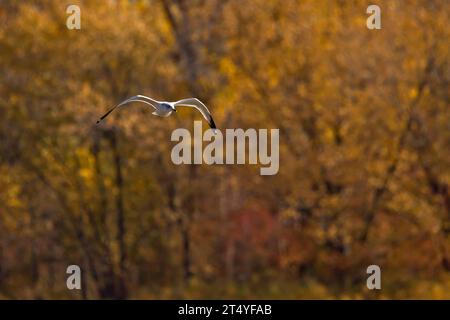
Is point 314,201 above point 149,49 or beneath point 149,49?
beneath

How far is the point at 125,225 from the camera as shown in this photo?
41.6 meters

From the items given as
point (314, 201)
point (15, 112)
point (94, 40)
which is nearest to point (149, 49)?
point (94, 40)

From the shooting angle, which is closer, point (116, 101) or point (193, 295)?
point (193, 295)

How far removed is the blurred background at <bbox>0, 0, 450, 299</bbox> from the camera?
38.0 metres

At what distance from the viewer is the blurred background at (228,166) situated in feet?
125

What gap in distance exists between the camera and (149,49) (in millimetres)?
41375

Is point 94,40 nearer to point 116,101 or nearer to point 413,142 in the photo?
point 116,101

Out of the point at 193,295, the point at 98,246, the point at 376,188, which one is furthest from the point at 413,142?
the point at 98,246

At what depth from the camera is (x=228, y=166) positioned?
40.6 metres
